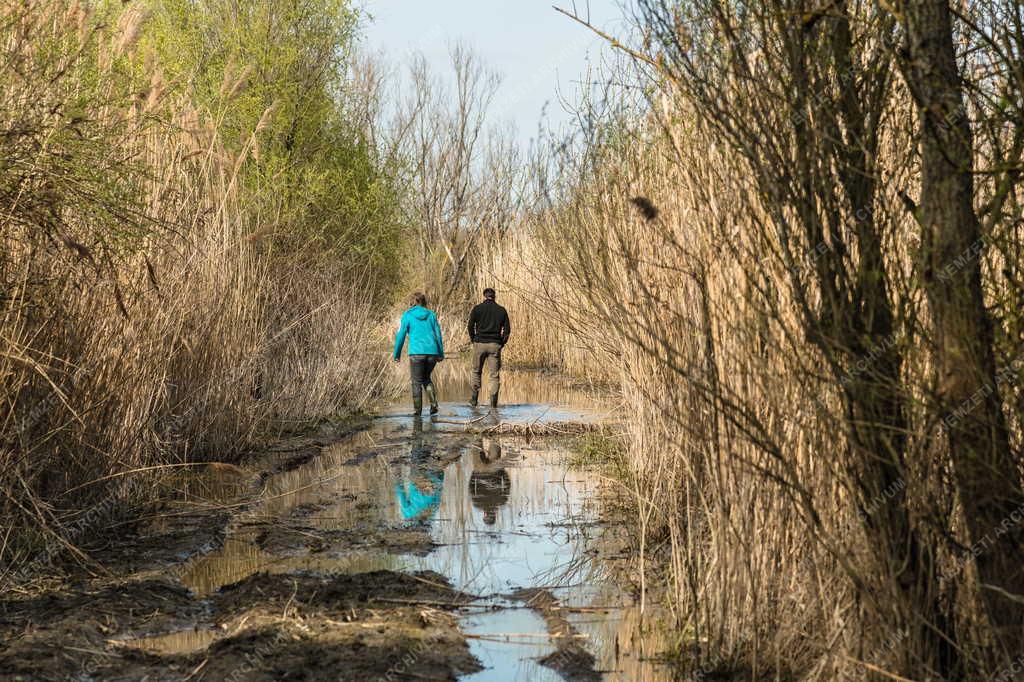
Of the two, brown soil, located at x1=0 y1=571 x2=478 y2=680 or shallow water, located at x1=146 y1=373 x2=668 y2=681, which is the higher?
shallow water, located at x1=146 y1=373 x2=668 y2=681

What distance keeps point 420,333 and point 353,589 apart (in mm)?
9341

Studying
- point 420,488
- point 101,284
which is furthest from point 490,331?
point 101,284

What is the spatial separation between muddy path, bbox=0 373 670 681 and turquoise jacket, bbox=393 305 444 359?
4.40 metres

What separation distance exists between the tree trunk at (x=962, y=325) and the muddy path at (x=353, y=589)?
1.91m

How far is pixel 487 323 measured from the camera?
17.3 metres

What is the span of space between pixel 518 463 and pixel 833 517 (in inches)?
294

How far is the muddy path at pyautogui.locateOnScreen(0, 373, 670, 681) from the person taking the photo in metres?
5.21

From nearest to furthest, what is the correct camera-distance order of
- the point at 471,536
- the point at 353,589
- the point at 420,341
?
1. the point at 353,589
2. the point at 471,536
3. the point at 420,341

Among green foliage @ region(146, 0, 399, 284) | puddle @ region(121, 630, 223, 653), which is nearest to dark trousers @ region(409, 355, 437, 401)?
green foliage @ region(146, 0, 399, 284)

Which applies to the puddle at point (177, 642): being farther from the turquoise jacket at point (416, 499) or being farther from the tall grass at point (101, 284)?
the turquoise jacket at point (416, 499)

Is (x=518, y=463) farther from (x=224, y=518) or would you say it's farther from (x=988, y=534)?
(x=988, y=534)

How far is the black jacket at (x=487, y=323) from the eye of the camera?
17281 millimetres

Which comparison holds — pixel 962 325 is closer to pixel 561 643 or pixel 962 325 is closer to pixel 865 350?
pixel 865 350

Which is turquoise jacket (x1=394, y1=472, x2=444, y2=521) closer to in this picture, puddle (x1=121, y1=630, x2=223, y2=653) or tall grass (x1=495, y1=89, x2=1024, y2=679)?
puddle (x1=121, y1=630, x2=223, y2=653)
